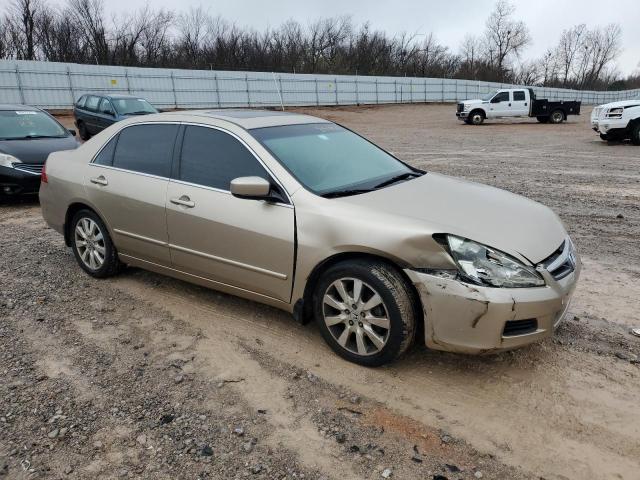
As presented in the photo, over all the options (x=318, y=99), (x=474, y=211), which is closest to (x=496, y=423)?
(x=474, y=211)

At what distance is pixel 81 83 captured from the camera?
91.9 feet

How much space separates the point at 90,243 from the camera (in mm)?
4754

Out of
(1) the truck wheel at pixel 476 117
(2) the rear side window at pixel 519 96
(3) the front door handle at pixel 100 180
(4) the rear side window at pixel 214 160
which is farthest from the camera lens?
(1) the truck wheel at pixel 476 117

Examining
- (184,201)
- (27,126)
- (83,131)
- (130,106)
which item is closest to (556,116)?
(130,106)

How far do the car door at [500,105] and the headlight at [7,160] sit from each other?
2520 centimetres

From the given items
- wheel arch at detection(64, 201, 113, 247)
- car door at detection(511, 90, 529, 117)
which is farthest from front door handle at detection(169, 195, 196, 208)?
car door at detection(511, 90, 529, 117)

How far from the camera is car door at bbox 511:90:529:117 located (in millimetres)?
27719

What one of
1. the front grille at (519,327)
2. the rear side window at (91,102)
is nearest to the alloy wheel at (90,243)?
the front grille at (519,327)

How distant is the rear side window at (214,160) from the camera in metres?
3.67

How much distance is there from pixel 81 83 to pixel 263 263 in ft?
95.2

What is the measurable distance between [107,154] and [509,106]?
27.1 m

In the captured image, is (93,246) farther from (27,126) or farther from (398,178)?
(27,126)

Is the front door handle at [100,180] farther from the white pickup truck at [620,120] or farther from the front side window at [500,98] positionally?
the front side window at [500,98]

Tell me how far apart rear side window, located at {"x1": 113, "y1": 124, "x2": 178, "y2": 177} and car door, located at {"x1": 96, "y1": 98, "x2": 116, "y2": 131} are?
12.0 metres
